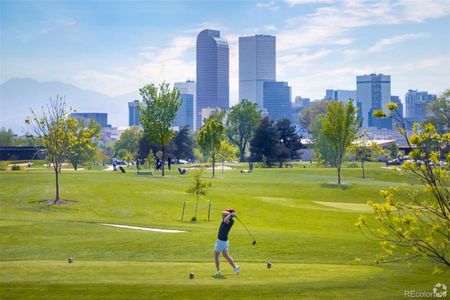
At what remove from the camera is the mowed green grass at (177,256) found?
1783 cm

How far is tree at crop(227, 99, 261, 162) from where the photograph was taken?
166250mm

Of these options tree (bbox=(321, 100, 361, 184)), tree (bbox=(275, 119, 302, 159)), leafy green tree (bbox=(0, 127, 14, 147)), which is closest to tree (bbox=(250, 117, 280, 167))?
tree (bbox=(275, 119, 302, 159))

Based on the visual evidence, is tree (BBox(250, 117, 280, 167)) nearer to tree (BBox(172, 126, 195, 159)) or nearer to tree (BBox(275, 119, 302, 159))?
tree (BBox(275, 119, 302, 159))

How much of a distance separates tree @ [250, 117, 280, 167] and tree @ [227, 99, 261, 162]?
26416 mm

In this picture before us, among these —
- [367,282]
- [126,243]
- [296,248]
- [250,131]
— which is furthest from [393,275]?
[250,131]

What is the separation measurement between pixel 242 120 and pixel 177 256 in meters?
142

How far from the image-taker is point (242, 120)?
168 metres

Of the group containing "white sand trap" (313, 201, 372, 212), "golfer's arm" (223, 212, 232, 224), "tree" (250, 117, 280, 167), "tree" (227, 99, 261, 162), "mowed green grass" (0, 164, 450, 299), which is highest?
"tree" (227, 99, 261, 162)

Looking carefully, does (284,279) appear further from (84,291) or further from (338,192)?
(338,192)

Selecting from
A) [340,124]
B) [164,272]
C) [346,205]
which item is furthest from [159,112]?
[164,272]

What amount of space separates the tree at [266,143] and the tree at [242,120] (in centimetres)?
2642

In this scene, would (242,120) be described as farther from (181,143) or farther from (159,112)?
(159,112)

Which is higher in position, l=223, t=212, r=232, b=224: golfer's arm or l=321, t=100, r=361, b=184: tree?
l=321, t=100, r=361, b=184: tree

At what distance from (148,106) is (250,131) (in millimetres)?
81311
